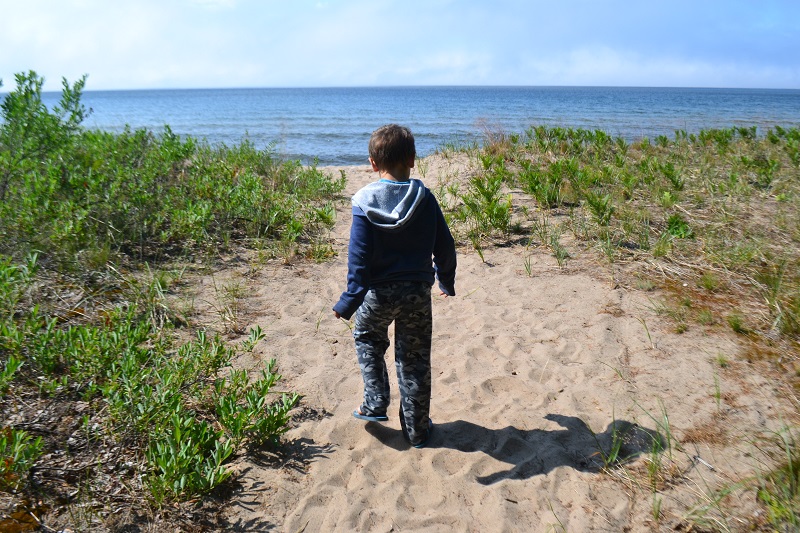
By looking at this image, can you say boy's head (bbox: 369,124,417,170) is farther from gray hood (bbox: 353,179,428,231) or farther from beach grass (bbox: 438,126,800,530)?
beach grass (bbox: 438,126,800,530)

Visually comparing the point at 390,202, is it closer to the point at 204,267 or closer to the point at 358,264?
the point at 358,264

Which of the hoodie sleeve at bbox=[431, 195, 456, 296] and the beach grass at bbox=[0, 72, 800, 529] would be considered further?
the hoodie sleeve at bbox=[431, 195, 456, 296]

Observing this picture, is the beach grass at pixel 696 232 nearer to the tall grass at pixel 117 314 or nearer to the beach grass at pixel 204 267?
the beach grass at pixel 204 267

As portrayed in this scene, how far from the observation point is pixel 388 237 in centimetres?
294

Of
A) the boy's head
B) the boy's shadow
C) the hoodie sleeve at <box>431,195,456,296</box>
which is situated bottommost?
the boy's shadow

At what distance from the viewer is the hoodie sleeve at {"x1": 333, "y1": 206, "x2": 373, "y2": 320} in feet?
9.45

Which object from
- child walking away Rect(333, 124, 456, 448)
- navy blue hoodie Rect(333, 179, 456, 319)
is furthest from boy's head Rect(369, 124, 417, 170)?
navy blue hoodie Rect(333, 179, 456, 319)

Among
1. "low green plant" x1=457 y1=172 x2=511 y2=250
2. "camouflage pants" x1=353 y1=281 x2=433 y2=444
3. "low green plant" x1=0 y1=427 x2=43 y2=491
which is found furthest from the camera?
"low green plant" x1=457 y1=172 x2=511 y2=250

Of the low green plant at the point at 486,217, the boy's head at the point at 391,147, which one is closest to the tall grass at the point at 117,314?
the boy's head at the point at 391,147

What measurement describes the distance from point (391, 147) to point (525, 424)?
72.5 inches

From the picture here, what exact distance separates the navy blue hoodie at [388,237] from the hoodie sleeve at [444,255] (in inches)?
3.0

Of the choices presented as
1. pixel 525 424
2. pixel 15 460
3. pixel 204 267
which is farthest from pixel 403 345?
pixel 204 267

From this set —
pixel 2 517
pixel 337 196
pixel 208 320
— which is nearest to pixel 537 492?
pixel 2 517

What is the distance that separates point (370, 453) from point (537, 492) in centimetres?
93
